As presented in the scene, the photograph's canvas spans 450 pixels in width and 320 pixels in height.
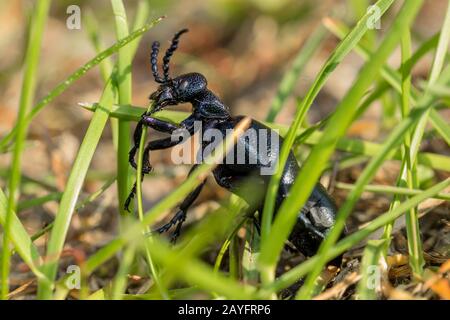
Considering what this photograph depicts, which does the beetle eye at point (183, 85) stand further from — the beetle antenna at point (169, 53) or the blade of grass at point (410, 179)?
the blade of grass at point (410, 179)

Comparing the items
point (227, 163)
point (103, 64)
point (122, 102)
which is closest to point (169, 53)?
point (103, 64)

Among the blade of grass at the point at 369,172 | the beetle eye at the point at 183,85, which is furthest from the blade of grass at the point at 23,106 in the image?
the beetle eye at the point at 183,85

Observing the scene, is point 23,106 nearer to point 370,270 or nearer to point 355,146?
point 370,270

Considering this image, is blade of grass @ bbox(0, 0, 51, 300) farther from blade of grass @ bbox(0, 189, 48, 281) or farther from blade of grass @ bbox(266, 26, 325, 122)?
blade of grass @ bbox(266, 26, 325, 122)

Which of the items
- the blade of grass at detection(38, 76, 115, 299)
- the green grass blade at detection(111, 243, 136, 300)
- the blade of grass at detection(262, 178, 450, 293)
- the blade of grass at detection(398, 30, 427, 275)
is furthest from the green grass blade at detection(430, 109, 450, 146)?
the green grass blade at detection(111, 243, 136, 300)

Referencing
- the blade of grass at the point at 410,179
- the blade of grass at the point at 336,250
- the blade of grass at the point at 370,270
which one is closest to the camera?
the blade of grass at the point at 336,250
